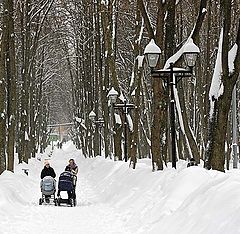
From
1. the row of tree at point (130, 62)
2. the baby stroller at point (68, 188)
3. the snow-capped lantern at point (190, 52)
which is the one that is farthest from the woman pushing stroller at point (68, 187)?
the snow-capped lantern at point (190, 52)

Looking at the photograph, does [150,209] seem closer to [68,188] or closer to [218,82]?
[218,82]

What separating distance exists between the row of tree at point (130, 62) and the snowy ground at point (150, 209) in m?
1.24

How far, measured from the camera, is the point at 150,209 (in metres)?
12.4

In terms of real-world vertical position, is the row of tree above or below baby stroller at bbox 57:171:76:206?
above

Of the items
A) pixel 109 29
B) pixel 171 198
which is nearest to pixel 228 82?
pixel 171 198

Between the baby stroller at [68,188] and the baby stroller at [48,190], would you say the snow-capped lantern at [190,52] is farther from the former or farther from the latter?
the baby stroller at [48,190]

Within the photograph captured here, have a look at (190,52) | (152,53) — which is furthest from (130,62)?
(190,52)

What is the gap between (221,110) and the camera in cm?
1234

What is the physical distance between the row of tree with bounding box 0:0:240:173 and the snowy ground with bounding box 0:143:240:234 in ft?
4.06

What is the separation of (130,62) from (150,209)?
28553 mm

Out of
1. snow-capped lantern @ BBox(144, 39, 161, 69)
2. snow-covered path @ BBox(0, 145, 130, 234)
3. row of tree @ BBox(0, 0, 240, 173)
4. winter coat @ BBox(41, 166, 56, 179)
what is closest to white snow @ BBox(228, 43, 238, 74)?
row of tree @ BBox(0, 0, 240, 173)

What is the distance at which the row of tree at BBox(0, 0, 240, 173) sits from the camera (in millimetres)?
15773

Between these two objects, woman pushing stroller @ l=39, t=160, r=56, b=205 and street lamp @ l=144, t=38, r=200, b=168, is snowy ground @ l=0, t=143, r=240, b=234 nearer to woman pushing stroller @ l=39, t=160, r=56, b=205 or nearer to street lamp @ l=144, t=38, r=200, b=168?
woman pushing stroller @ l=39, t=160, r=56, b=205

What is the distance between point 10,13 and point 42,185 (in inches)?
285
